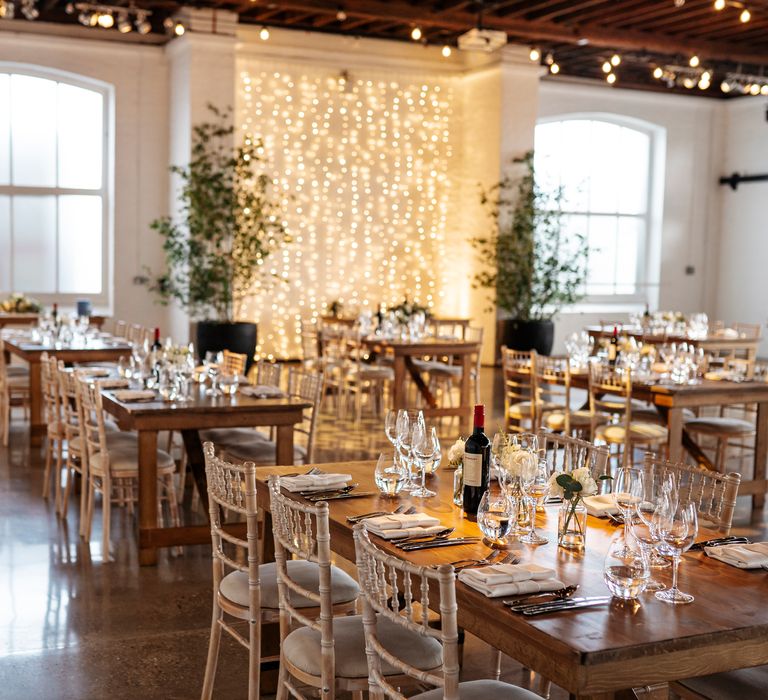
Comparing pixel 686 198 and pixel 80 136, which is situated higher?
pixel 80 136

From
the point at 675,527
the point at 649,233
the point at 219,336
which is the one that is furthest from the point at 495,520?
the point at 649,233

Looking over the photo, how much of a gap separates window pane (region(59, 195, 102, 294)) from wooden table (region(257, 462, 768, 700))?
12.0 m

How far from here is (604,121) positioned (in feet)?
56.2

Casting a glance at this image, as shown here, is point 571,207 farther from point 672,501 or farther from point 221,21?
point 672,501

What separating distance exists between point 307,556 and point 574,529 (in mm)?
792

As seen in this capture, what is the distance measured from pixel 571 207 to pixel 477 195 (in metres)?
2.66

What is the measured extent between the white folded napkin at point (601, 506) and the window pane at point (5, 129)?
463 inches

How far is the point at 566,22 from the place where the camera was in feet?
43.8

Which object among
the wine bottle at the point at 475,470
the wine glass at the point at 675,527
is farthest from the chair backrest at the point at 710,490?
the wine glass at the point at 675,527

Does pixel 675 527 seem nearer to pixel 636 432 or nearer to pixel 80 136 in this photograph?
pixel 636 432

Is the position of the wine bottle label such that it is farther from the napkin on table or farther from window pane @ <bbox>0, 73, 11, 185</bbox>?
window pane @ <bbox>0, 73, 11, 185</bbox>

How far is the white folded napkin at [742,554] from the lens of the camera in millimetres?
Answer: 2803

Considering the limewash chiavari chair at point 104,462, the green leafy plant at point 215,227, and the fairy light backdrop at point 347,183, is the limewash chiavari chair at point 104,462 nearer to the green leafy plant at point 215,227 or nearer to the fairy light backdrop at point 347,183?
the green leafy plant at point 215,227

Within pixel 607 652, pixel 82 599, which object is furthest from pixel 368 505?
pixel 82 599
